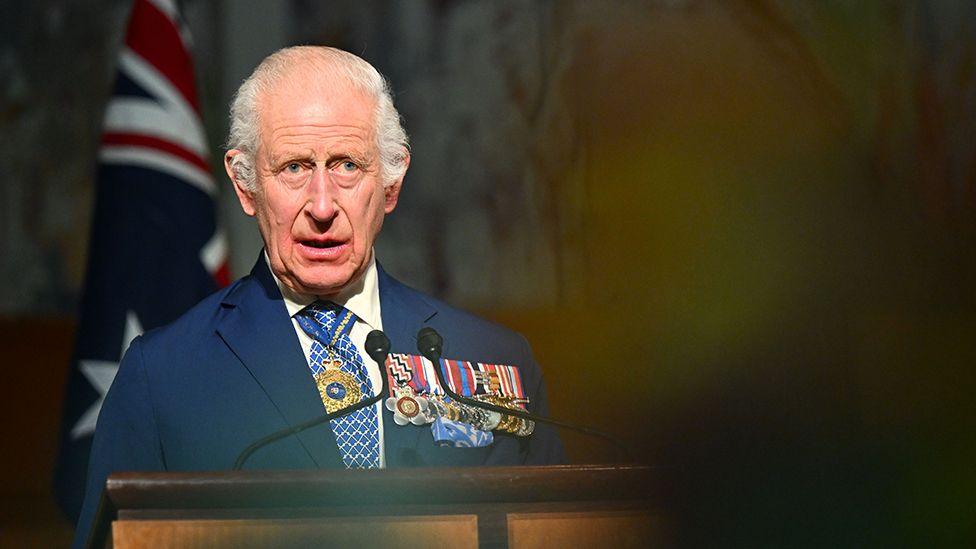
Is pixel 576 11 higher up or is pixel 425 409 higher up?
pixel 576 11

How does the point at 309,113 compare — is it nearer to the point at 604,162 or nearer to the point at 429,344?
the point at 429,344

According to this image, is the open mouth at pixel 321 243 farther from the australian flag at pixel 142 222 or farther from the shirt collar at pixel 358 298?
the australian flag at pixel 142 222

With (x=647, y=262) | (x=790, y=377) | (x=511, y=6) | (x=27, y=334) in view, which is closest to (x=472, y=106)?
(x=511, y=6)

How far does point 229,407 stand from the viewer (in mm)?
1860

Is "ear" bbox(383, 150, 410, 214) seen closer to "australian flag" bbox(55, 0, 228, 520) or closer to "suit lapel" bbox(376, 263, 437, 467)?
"suit lapel" bbox(376, 263, 437, 467)

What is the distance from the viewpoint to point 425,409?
1850mm

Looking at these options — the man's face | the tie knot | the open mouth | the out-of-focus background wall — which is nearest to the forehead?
the man's face

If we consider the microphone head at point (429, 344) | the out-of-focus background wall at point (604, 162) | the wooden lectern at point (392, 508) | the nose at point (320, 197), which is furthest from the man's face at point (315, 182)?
the out-of-focus background wall at point (604, 162)

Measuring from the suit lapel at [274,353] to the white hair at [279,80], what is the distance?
0.51 ft

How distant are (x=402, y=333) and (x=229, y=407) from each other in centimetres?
27

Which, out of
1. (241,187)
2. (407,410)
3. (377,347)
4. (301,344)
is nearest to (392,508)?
(377,347)

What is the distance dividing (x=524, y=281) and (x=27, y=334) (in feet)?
4.75

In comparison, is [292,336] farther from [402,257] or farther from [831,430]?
[402,257]

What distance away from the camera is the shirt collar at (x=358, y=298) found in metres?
1.96
